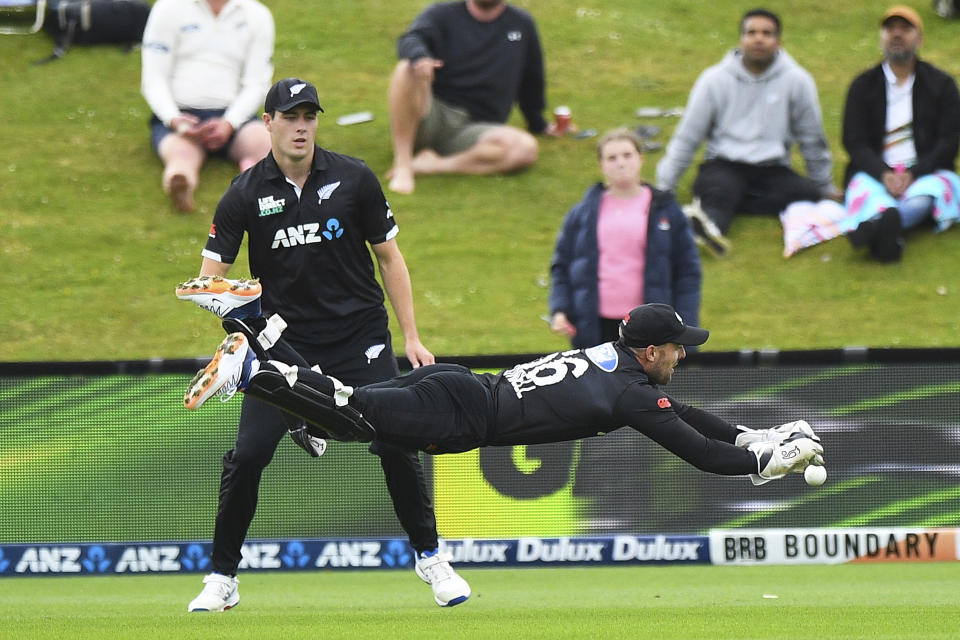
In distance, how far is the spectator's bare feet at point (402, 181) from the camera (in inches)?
484

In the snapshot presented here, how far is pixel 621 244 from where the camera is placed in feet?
29.0

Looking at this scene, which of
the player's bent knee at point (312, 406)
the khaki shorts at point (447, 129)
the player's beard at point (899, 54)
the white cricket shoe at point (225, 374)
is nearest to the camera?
the white cricket shoe at point (225, 374)

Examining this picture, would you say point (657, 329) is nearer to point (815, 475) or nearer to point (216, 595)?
point (815, 475)

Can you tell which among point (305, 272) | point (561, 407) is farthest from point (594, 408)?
point (305, 272)

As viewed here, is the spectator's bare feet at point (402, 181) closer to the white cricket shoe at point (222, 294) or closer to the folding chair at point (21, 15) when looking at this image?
the folding chair at point (21, 15)

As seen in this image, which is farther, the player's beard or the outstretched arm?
the player's beard

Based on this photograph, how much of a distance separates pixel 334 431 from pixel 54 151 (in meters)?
7.94

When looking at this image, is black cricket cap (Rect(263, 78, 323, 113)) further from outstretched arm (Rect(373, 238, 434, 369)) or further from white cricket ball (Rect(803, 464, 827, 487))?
white cricket ball (Rect(803, 464, 827, 487))

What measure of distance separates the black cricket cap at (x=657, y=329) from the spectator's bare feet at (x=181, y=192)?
6259 mm

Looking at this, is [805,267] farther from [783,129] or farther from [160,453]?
[160,453]

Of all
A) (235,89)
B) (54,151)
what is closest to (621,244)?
(235,89)

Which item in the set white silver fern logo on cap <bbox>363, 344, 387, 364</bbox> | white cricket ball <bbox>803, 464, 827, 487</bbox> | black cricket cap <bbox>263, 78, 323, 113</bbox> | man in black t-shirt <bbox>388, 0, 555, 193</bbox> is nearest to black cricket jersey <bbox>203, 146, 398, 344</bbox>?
white silver fern logo on cap <bbox>363, 344, 387, 364</bbox>

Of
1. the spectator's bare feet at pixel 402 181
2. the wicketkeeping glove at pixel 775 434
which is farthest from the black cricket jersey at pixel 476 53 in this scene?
the wicketkeeping glove at pixel 775 434

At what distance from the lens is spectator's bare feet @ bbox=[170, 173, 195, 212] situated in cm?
1180
